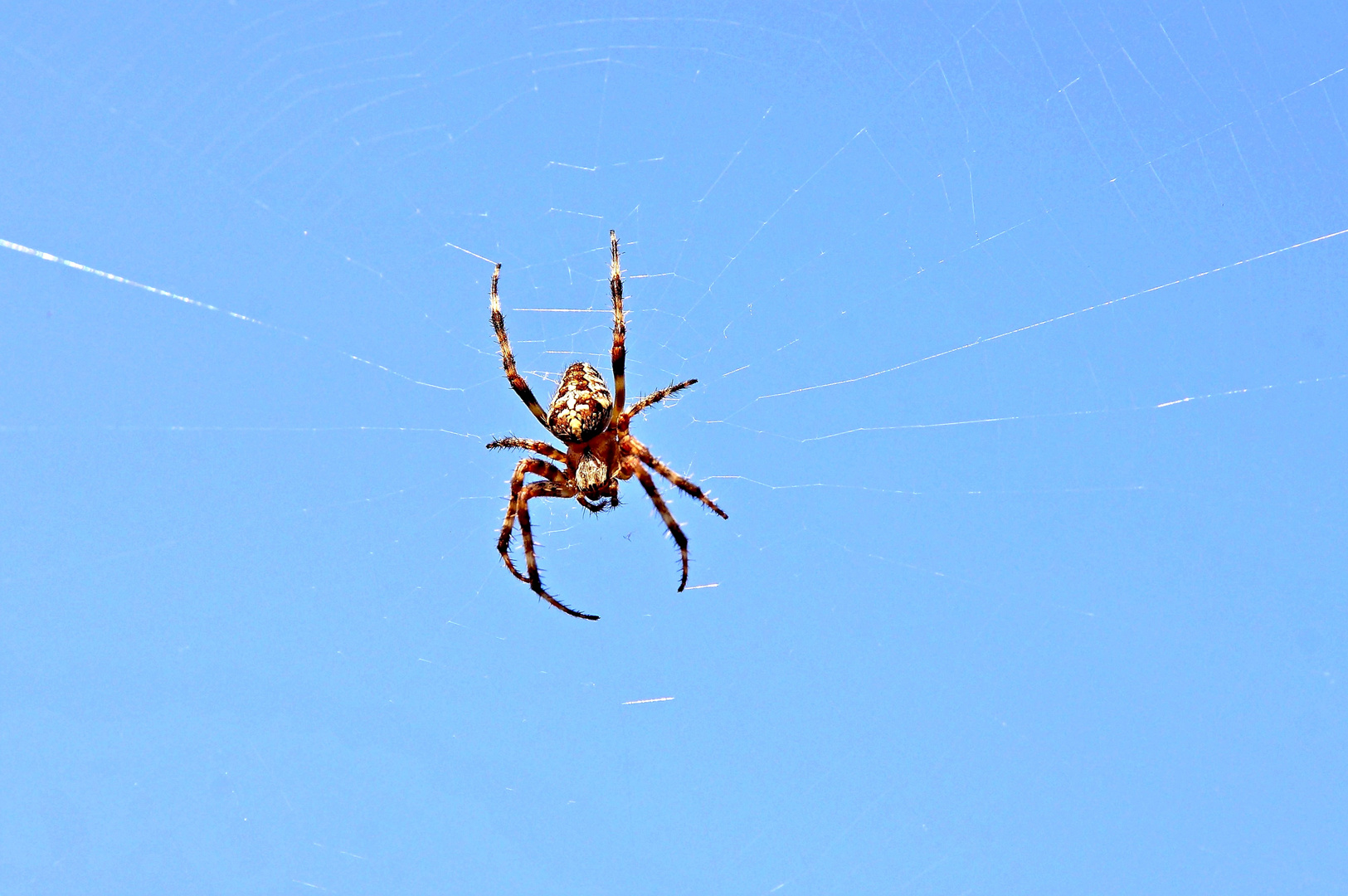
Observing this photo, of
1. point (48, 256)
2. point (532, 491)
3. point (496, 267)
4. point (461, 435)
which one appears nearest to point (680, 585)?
point (532, 491)

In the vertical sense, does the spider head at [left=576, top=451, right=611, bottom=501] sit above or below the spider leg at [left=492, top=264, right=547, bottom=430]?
below

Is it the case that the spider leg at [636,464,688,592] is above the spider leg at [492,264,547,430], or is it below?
below

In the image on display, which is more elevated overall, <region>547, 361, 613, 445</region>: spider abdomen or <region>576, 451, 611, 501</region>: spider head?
<region>547, 361, 613, 445</region>: spider abdomen

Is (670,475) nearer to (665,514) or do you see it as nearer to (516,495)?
(665,514)
